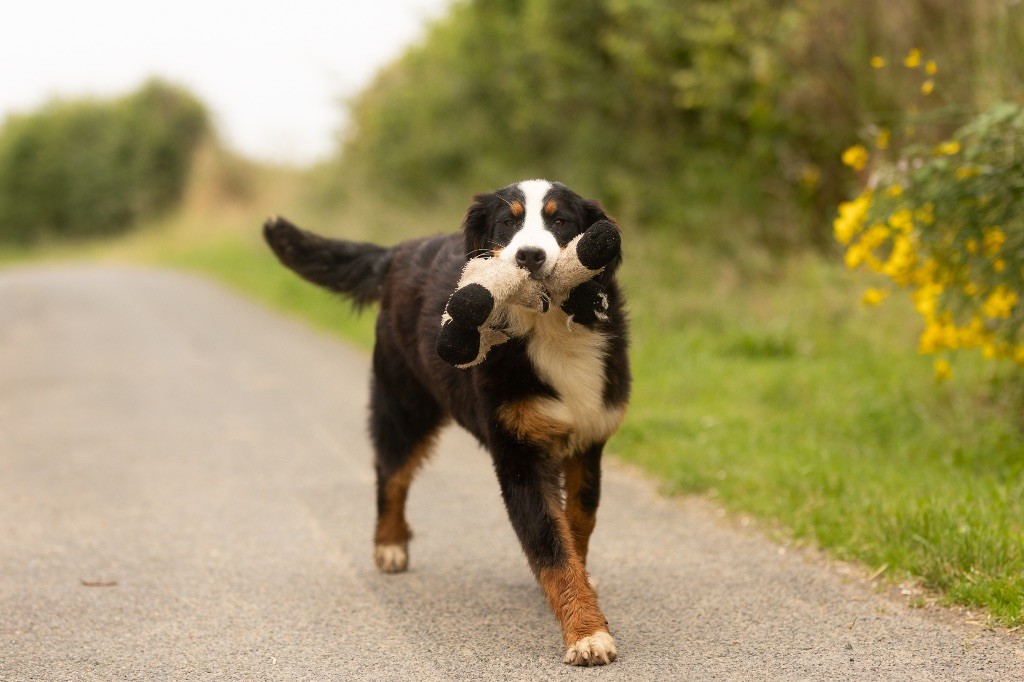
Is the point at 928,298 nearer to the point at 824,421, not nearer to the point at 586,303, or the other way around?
the point at 824,421

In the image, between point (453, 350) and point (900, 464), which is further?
point (900, 464)

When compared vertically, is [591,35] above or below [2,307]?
above

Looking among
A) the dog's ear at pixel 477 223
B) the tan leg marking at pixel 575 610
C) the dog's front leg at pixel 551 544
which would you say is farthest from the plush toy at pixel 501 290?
the tan leg marking at pixel 575 610

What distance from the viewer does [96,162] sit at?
40531 millimetres

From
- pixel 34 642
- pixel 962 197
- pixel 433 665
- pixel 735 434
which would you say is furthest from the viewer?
pixel 735 434

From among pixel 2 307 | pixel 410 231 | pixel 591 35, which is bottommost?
pixel 2 307

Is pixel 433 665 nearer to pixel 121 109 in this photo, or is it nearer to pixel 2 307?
pixel 2 307

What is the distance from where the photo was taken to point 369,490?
6035 millimetres

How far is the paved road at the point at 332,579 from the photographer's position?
11.5 feet

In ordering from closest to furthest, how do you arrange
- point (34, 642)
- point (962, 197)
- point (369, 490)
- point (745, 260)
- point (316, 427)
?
point (34, 642) → point (962, 197) → point (369, 490) → point (316, 427) → point (745, 260)

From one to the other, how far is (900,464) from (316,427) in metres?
3.95

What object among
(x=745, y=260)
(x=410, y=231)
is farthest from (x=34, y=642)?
(x=410, y=231)

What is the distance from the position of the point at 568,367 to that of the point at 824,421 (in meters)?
3.36

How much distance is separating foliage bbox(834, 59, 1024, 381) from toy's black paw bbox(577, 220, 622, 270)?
2.38 metres
